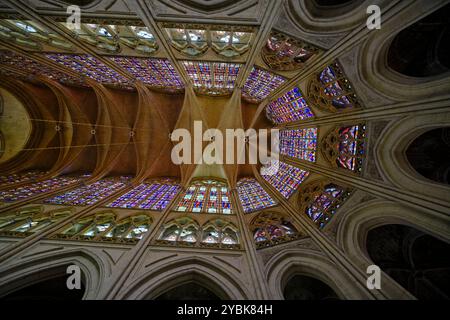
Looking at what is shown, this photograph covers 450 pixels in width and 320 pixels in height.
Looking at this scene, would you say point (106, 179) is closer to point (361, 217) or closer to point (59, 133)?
point (59, 133)

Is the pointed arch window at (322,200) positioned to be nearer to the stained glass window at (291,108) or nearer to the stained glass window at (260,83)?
the stained glass window at (291,108)

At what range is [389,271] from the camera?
576cm

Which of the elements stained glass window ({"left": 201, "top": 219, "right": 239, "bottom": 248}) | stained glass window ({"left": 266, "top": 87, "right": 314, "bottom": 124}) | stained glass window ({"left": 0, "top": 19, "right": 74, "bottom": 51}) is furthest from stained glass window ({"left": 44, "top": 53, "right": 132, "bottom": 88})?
stained glass window ({"left": 266, "top": 87, "right": 314, "bottom": 124})

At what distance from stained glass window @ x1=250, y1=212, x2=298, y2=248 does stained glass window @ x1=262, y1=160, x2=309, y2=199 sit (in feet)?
4.73

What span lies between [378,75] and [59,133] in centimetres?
1619

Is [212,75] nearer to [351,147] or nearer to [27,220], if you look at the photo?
[351,147]

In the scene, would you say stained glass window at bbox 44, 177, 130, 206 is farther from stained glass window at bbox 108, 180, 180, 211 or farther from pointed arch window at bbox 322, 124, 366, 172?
pointed arch window at bbox 322, 124, 366, 172

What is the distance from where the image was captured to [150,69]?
8969 mm

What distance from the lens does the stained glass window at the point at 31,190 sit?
24.1ft

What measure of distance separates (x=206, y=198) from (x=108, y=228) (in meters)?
4.38

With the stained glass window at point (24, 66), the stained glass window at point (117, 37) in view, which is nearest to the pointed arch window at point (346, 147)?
the stained glass window at point (117, 37)

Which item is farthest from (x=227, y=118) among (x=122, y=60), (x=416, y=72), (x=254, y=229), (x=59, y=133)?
(x=59, y=133)

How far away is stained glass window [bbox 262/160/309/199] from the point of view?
8.80 m
